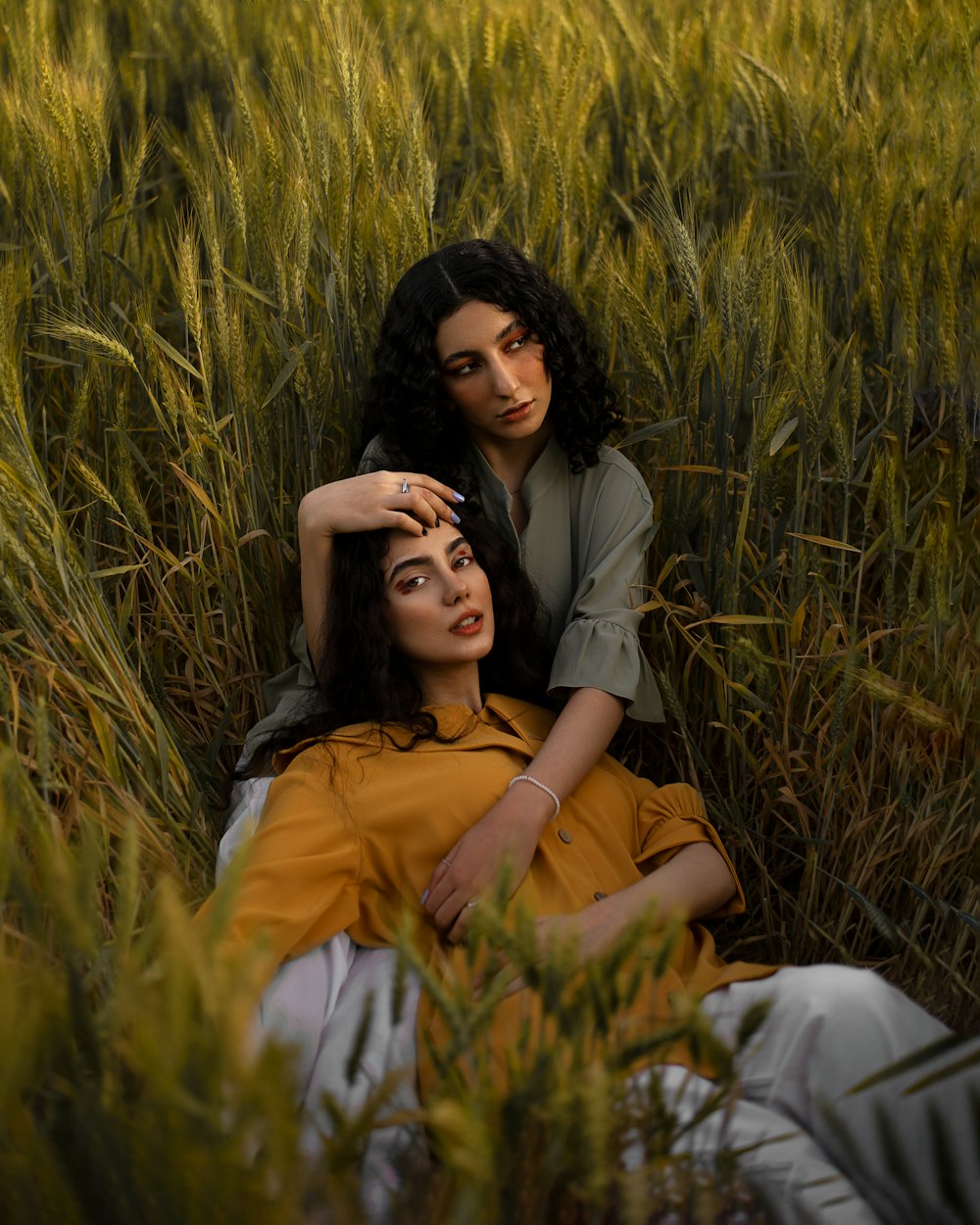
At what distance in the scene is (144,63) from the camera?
2.57m

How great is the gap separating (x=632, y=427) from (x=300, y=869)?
999 millimetres

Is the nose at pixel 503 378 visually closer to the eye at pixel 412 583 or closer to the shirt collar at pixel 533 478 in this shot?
the shirt collar at pixel 533 478

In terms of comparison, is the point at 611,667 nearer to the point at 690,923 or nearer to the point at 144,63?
the point at 690,923

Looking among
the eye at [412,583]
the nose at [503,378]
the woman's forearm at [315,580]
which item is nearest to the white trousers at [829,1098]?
the eye at [412,583]

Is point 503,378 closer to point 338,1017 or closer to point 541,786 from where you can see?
point 541,786

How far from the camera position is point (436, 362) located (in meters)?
1.72

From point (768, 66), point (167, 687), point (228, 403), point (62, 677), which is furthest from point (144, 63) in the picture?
point (62, 677)

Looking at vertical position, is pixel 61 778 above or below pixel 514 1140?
below

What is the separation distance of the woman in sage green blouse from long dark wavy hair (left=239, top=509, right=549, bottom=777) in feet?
0.12

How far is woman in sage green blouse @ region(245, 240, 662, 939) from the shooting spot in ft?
5.25

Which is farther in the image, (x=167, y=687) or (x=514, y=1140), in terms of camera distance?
(x=167, y=687)

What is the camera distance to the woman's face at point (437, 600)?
1.54m

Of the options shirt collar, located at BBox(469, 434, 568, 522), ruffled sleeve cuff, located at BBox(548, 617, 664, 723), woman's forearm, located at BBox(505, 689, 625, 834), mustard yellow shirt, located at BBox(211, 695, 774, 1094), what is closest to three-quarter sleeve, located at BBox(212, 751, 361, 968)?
mustard yellow shirt, located at BBox(211, 695, 774, 1094)

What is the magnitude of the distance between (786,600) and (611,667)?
324 millimetres
